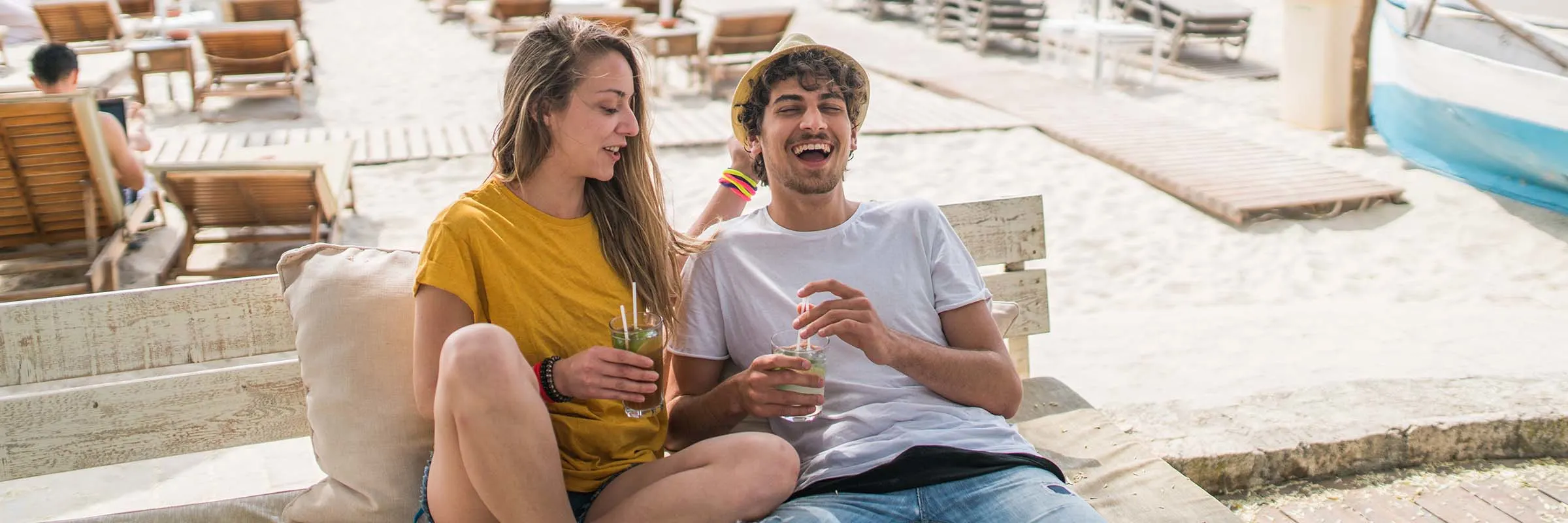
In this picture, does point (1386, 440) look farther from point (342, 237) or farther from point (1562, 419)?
point (342, 237)

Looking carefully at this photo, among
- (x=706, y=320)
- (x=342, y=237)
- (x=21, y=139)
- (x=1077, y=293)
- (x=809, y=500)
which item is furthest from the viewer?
(x=342, y=237)

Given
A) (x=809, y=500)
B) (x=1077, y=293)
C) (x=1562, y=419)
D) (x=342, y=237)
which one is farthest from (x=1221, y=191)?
(x=809, y=500)

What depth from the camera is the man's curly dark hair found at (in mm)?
2578

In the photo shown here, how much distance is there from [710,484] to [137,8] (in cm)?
1437

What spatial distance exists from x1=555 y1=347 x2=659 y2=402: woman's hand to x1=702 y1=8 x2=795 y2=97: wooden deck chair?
884cm

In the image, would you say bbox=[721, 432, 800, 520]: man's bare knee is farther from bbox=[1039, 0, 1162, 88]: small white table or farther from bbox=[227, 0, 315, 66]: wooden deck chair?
bbox=[227, 0, 315, 66]: wooden deck chair

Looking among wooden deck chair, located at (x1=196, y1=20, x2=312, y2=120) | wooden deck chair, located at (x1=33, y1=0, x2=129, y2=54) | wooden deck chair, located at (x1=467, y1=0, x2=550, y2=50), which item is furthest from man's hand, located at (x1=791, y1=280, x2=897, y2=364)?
wooden deck chair, located at (x1=33, y1=0, x2=129, y2=54)

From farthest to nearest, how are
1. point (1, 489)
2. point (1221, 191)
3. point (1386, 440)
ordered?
point (1221, 191)
point (1, 489)
point (1386, 440)

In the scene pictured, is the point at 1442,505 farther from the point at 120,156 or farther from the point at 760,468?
the point at 120,156

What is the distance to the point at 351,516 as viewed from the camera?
2.30 metres

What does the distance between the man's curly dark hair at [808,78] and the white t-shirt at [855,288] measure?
24 cm

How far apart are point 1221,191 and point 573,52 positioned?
5.81m

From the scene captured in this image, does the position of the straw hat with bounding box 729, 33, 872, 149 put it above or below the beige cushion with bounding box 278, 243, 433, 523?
above

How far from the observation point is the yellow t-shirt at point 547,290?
216cm
